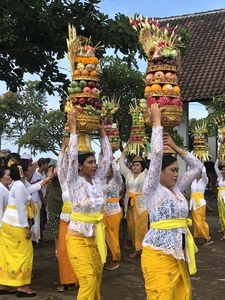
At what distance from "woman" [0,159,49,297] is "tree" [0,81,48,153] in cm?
2051

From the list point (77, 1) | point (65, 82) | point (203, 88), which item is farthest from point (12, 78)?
point (203, 88)

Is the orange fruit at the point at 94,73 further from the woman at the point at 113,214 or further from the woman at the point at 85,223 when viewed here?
the woman at the point at 113,214

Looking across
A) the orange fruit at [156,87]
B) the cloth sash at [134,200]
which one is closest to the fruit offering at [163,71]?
the orange fruit at [156,87]

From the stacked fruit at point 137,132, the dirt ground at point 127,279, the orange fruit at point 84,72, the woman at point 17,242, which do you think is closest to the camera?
the orange fruit at point 84,72

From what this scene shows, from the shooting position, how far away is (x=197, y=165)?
428 centimetres

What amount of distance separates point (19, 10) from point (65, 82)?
94.7 inches

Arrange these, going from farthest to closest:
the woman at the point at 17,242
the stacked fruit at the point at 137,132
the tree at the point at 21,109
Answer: the tree at the point at 21,109 → the stacked fruit at the point at 137,132 → the woman at the point at 17,242

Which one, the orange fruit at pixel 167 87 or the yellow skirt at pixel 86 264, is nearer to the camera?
the yellow skirt at pixel 86 264

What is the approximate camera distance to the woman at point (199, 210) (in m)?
9.30

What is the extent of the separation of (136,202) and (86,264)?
3.68 m

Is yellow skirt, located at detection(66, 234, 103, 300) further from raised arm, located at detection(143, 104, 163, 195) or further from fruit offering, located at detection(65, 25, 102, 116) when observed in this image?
fruit offering, located at detection(65, 25, 102, 116)

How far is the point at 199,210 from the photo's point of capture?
31.0 ft

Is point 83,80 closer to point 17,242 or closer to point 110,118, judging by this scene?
point 110,118

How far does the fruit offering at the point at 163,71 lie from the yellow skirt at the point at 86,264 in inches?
53.1
